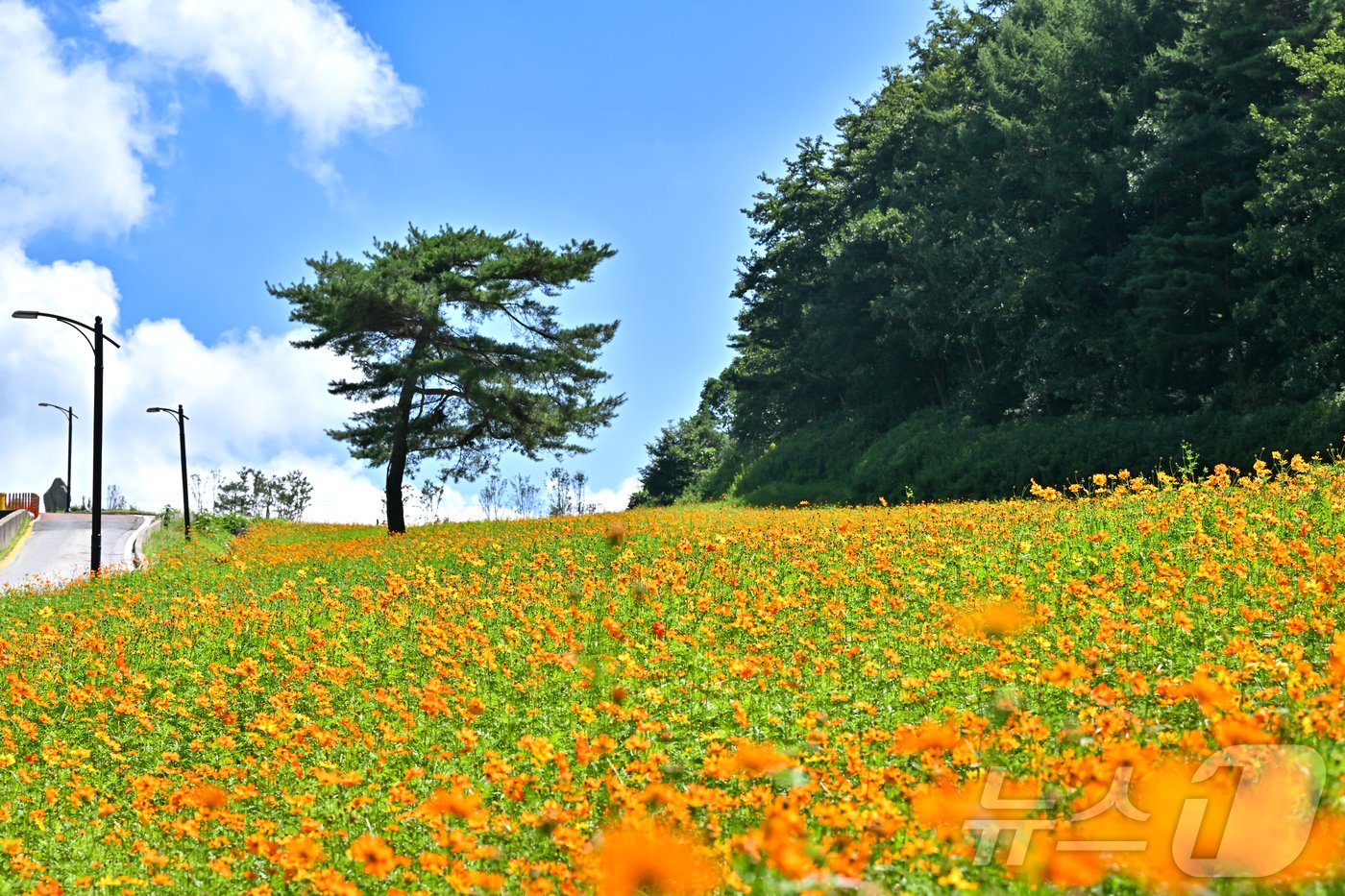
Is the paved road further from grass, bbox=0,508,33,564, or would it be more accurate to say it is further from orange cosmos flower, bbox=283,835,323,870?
orange cosmos flower, bbox=283,835,323,870

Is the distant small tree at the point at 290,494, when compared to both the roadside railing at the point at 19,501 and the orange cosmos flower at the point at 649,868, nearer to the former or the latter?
the roadside railing at the point at 19,501

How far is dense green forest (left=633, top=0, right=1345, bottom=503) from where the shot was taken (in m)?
24.7

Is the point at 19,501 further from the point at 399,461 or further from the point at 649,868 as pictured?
the point at 649,868

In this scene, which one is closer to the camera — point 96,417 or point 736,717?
point 736,717

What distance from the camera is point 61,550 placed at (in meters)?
32.7

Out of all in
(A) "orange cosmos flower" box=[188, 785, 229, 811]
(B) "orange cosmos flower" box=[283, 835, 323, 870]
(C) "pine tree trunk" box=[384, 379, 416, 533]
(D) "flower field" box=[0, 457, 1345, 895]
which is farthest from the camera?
(C) "pine tree trunk" box=[384, 379, 416, 533]

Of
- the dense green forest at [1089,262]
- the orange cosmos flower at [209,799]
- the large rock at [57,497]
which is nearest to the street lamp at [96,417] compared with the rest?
the orange cosmos flower at [209,799]

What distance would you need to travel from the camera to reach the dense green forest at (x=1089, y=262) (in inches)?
972

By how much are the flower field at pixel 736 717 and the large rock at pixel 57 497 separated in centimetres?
5003

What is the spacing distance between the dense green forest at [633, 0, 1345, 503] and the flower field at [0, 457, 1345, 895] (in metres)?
13.0

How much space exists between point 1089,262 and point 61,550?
33276mm

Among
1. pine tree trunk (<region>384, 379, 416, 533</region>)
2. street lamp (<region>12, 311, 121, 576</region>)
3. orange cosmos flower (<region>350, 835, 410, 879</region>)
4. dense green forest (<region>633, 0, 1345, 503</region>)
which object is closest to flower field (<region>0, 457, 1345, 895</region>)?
orange cosmos flower (<region>350, 835, 410, 879</region>)

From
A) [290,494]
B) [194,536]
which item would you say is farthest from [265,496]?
[194,536]

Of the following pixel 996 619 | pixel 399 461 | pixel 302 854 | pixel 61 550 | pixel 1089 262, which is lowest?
pixel 302 854
